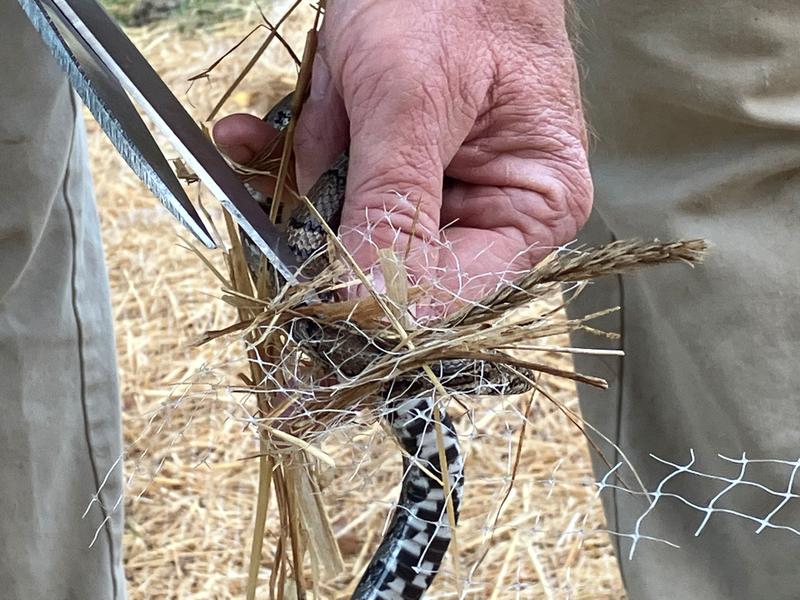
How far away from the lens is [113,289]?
93.8 inches

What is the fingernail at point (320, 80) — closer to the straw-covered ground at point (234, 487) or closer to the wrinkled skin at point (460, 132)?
the wrinkled skin at point (460, 132)

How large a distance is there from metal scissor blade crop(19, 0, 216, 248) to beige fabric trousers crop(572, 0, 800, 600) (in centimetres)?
48

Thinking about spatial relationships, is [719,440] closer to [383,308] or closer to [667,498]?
[667,498]

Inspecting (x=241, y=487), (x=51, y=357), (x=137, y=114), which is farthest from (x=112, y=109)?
(x=241, y=487)

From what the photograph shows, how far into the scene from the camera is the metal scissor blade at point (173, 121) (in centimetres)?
76

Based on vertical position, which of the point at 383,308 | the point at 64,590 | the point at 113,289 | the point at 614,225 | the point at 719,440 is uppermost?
the point at 383,308

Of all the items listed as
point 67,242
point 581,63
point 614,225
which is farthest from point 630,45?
point 67,242

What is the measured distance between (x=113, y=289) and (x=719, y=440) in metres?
1.70

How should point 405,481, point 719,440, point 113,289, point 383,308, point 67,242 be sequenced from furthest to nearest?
point 113,289 < point 67,242 < point 719,440 < point 405,481 < point 383,308

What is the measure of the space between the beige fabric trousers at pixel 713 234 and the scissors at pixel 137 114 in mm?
409

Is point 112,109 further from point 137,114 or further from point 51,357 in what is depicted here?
point 51,357

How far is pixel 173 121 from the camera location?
2.54 ft

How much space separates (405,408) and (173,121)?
0.94 feet

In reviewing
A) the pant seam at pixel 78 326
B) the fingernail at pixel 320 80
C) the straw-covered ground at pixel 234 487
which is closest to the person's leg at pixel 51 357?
the pant seam at pixel 78 326
